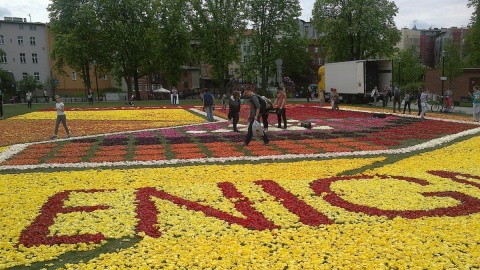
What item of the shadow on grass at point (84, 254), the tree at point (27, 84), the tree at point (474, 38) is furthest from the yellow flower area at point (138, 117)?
the tree at point (474, 38)

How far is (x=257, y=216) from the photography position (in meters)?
7.32

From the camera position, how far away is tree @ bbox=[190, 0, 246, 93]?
6431 centimetres

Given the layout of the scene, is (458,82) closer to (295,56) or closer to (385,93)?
(385,93)

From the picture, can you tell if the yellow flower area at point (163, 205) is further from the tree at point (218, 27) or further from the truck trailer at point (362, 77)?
the tree at point (218, 27)

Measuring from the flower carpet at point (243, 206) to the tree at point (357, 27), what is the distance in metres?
41.7

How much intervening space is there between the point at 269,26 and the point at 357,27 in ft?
57.1

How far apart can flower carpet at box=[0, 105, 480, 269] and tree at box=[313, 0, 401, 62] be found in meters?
41.7

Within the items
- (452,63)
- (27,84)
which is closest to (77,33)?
(27,84)

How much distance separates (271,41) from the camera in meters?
67.4

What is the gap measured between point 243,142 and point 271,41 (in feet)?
176

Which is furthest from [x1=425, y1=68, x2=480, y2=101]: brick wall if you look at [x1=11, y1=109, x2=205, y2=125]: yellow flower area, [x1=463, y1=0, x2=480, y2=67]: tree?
[x1=11, y1=109, x2=205, y2=125]: yellow flower area

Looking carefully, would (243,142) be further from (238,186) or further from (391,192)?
(391,192)

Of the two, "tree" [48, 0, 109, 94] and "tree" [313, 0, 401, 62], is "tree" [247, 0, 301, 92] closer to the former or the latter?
"tree" [313, 0, 401, 62]

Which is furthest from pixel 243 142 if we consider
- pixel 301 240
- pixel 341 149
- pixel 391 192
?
pixel 301 240
